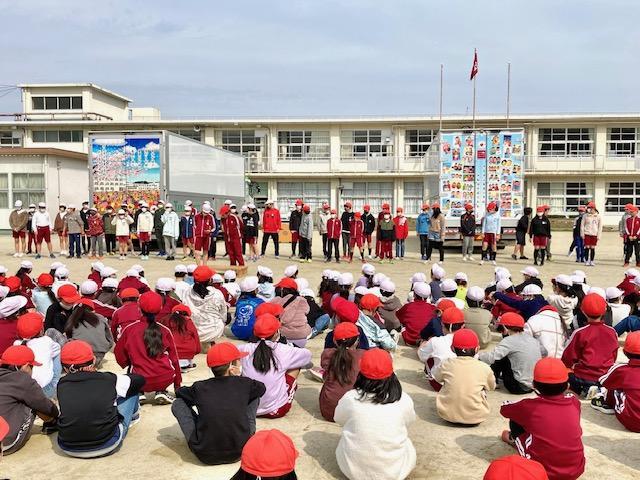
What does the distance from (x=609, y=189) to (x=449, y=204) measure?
70.2ft

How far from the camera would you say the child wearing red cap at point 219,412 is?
4.26m

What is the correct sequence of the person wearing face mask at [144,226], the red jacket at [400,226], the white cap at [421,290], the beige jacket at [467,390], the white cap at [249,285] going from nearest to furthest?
the beige jacket at [467,390] → the white cap at [421,290] → the white cap at [249,285] → the person wearing face mask at [144,226] → the red jacket at [400,226]

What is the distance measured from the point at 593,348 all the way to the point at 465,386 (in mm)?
1732

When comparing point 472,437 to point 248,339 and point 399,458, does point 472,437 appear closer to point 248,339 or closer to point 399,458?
point 399,458

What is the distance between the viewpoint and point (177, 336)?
6582 millimetres

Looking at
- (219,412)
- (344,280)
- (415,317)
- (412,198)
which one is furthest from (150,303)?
(412,198)

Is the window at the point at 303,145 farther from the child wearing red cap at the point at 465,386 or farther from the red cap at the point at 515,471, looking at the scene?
the red cap at the point at 515,471

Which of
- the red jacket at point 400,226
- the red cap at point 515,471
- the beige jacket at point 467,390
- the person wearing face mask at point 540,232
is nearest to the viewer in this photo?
the red cap at point 515,471

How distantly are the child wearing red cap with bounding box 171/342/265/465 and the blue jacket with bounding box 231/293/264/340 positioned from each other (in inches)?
139

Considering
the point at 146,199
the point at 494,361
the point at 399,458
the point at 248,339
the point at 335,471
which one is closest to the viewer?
the point at 399,458

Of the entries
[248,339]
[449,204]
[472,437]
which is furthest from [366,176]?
[472,437]

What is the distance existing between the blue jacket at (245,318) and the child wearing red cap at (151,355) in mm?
2295

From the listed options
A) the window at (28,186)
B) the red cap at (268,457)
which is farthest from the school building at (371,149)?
the red cap at (268,457)

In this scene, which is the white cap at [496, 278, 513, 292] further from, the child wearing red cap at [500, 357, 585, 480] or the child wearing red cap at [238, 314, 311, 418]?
the child wearing red cap at [500, 357, 585, 480]
